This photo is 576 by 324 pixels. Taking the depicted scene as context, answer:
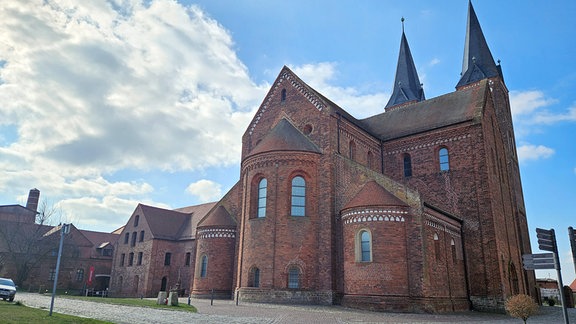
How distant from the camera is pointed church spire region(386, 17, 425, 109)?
5359 cm

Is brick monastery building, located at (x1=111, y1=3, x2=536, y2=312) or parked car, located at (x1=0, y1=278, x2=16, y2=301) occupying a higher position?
brick monastery building, located at (x1=111, y1=3, x2=536, y2=312)

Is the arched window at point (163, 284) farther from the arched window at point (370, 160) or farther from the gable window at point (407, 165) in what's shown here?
the gable window at point (407, 165)

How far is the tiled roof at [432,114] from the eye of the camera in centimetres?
3131

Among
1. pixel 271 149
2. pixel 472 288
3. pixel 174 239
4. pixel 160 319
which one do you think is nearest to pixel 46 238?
pixel 174 239

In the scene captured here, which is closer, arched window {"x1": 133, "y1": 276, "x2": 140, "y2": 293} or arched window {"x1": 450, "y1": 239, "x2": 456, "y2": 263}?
arched window {"x1": 450, "y1": 239, "x2": 456, "y2": 263}

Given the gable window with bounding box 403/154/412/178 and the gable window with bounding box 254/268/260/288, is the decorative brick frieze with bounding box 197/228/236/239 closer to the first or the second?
the gable window with bounding box 254/268/260/288

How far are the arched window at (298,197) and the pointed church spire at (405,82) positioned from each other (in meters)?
30.3

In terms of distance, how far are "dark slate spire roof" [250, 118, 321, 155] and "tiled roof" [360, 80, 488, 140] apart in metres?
8.81

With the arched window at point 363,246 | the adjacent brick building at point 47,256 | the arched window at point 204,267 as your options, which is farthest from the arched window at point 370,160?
the adjacent brick building at point 47,256

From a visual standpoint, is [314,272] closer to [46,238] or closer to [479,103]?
[479,103]

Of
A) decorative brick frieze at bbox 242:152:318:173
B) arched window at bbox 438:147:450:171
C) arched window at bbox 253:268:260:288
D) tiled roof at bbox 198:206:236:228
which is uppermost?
arched window at bbox 438:147:450:171

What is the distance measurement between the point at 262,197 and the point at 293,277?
5.63 meters

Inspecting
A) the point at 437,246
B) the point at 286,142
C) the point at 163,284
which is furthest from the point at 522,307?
the point at 163,284

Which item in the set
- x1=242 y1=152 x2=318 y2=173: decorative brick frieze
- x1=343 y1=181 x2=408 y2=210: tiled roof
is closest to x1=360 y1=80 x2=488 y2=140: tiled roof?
x1=242 y1=152 x2=318 y2=173: decorative brick frieze
